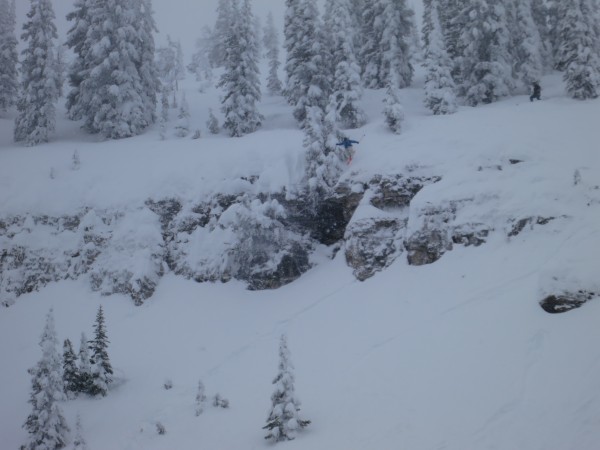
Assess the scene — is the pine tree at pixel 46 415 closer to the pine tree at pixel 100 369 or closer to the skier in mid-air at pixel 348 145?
the pine tree at pixel 100 369

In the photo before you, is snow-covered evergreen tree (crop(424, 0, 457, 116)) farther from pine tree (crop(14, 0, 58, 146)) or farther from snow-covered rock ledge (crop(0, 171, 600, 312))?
pine tree (crop(14, 0, 58, 146))

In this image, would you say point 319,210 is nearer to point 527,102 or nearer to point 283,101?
point 527,102

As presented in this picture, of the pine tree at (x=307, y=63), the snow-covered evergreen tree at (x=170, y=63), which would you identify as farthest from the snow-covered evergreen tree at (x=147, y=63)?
the snow-covered evergreen tree at (x=170, y=63)

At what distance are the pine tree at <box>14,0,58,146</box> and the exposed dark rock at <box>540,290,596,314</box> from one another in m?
32.6

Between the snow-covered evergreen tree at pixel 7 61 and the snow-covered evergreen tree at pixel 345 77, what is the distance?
96.9 ft

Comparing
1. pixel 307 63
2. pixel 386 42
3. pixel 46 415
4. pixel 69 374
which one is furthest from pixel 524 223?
pixel 386 42

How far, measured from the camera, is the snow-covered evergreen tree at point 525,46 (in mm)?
30781

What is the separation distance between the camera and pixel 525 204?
15.4 m

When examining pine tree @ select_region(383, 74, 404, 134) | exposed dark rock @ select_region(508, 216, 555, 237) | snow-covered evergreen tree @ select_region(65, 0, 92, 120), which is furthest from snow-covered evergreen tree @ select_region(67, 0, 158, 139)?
exposed dark rock @ select_region(508, 216, 555, 237)

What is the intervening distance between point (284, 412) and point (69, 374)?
366 inches

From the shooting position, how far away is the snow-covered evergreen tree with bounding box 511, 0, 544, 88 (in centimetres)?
3078

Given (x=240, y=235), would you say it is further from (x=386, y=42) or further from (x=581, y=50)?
(x=581, y=50)

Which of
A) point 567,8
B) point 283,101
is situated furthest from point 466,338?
point 283,101

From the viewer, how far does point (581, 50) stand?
2702 cm
